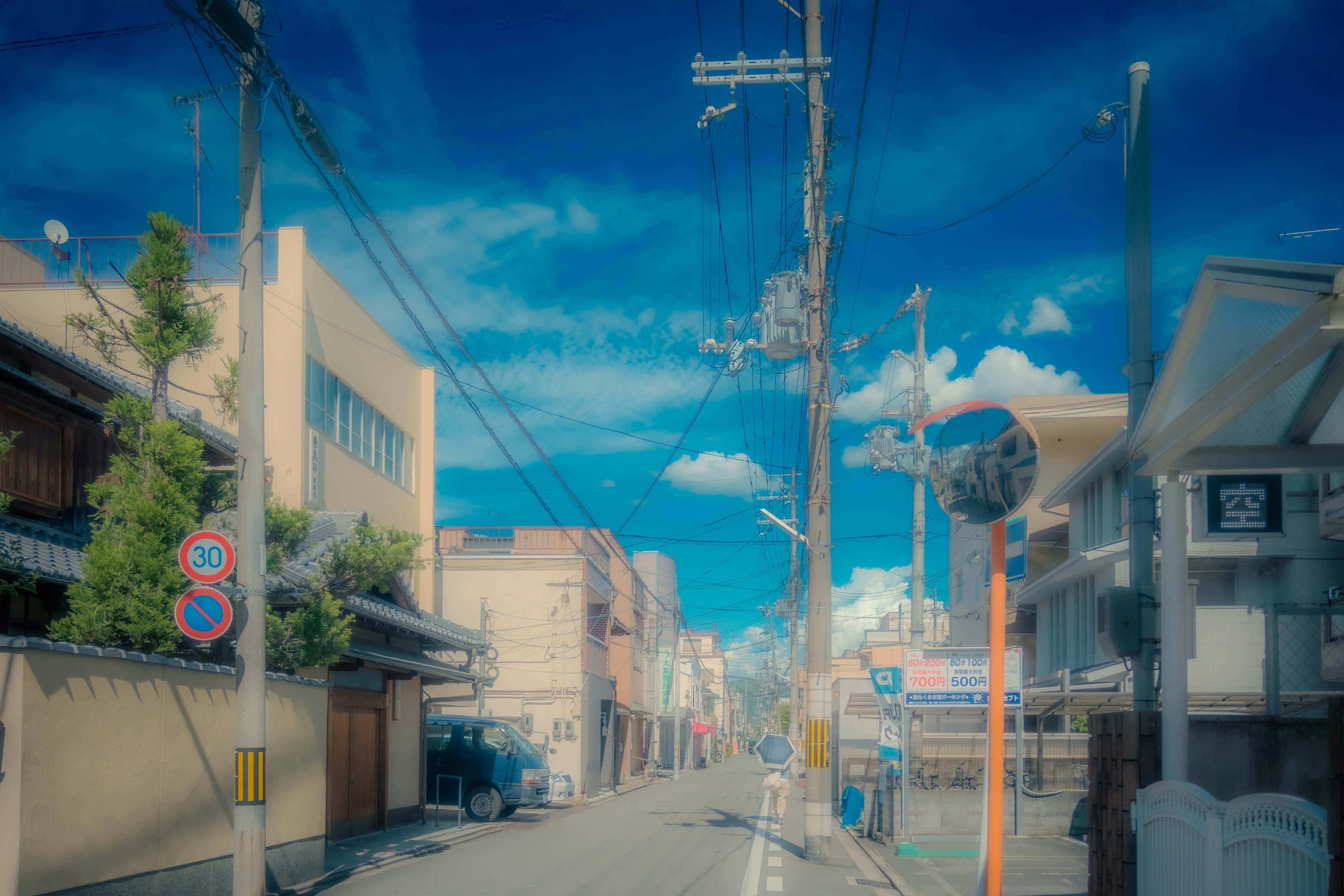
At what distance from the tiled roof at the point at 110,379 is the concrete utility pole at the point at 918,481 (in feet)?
48.6

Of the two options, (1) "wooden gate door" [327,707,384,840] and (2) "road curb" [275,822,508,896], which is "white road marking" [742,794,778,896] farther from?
(1) "wooden gate door" [327,707,384,840]

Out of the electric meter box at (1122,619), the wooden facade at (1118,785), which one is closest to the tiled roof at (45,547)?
the electric meter box at (1122,619)

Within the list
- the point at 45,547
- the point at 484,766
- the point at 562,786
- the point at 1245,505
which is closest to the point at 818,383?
the point at 1245,505

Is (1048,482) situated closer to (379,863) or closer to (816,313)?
(816,313)

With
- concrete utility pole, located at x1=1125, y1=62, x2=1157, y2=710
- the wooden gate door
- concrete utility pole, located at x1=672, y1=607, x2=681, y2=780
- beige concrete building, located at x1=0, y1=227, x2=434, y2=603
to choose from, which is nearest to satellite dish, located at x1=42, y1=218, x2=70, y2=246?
beige concrete building, located at x1=0, y1=227, x2=434, y2=603

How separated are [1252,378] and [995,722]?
3068 millimetres

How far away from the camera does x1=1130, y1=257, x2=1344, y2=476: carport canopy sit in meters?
5.43

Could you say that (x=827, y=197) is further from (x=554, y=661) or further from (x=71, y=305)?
(x=554, y=661)

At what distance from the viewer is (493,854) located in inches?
619

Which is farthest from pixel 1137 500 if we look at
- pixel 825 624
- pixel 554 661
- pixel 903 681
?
pixel 554 661

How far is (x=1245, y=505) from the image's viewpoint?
28.9ft

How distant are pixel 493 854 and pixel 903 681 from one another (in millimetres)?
7232

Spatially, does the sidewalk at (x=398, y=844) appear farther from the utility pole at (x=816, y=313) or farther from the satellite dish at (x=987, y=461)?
the satellite dish at (x=987, y=461)

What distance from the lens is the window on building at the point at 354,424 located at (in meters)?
19.6
